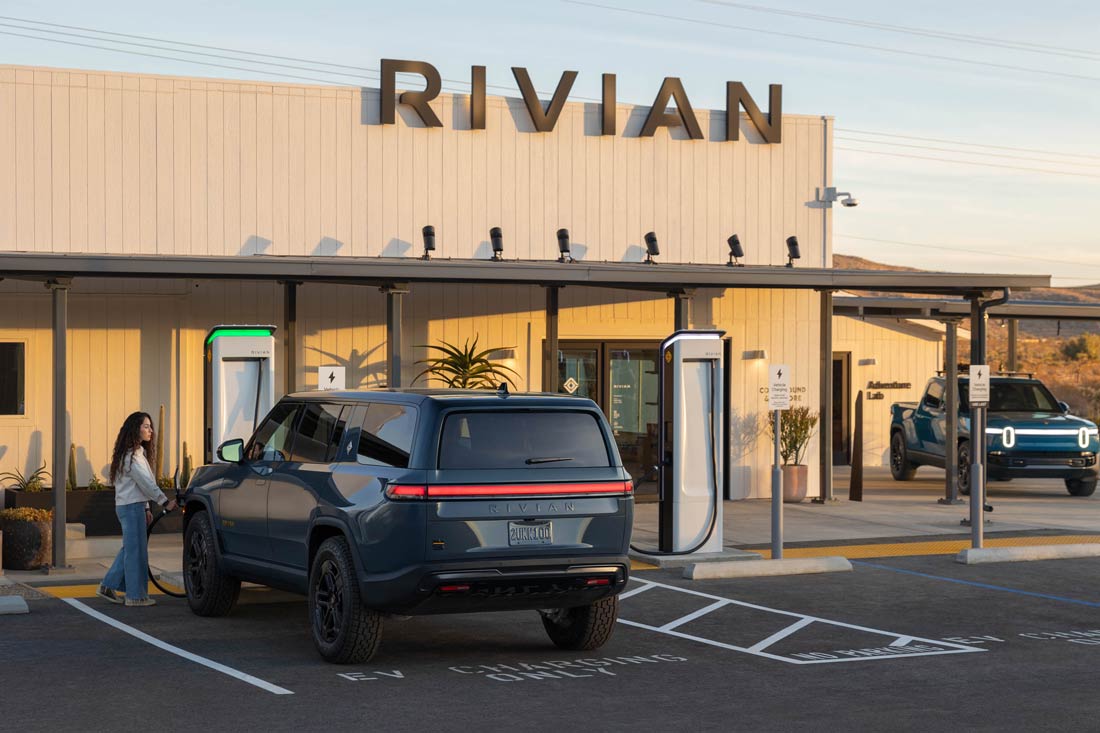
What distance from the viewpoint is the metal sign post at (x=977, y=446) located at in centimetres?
1639

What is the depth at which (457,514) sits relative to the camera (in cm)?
951

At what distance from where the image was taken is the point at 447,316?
70.9 ft

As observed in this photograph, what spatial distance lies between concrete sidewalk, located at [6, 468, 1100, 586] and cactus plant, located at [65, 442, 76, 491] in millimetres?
1106

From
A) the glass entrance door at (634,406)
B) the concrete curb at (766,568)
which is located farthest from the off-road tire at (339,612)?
the glass entrance door at (634,406)

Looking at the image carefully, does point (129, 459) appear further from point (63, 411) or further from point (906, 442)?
point (906, 442)

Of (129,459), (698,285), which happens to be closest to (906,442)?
(698,285)

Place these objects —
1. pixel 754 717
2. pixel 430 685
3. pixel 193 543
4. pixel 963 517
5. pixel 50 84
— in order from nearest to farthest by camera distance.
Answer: pixel 754 717 < pixel 430 685 < pixel 193 543 < pixel 50 84 < pixel 963 517

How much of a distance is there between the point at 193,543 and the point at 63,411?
375cm

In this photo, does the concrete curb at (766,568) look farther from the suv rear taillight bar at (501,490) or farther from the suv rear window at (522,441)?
the suv rear window at (522,441)

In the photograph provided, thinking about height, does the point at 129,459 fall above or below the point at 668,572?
above

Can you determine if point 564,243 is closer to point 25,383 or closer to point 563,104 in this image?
point 563,104

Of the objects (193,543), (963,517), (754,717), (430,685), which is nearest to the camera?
→ (754,717)

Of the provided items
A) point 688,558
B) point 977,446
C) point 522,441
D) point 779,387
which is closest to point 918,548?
point 977,446

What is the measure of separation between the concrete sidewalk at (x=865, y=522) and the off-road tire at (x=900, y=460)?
1.73 meters
